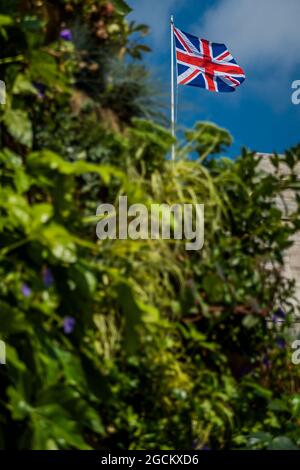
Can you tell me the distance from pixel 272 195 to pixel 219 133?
0.35 meters

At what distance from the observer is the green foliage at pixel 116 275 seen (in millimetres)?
2223

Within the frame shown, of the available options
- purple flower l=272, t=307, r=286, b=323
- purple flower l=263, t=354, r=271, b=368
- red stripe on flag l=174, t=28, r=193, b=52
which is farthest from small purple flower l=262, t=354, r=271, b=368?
red stripe on flag l=174, t=28, r=193, b=52

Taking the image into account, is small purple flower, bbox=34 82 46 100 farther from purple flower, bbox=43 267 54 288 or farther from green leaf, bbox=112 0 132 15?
purple flower, bbox=43 267 54 288

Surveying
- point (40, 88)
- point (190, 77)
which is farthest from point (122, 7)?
point (190, 77)

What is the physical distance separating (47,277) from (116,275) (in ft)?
0.73

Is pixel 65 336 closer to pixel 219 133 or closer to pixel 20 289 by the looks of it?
pixel 20 289

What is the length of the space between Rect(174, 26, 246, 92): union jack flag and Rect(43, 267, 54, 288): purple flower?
11680 millimetres

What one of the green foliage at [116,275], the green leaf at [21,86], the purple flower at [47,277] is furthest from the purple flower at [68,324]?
the green leaf at [21,86]

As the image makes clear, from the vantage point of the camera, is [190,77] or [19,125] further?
[190,77]

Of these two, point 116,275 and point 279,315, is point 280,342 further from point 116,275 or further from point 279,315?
point 116,275

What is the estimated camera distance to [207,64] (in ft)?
45.4

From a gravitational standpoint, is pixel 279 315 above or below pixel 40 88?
below

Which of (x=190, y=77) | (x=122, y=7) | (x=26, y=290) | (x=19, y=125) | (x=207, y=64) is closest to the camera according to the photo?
(x=26, y=290)
